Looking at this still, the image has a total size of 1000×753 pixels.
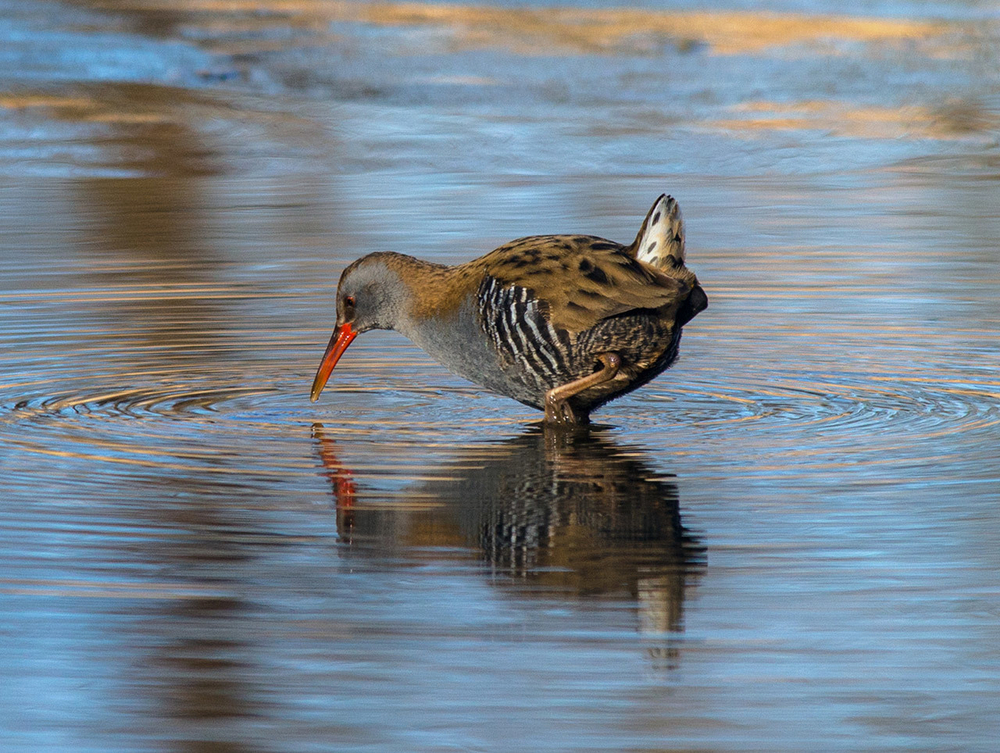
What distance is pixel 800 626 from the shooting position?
4.64 metres

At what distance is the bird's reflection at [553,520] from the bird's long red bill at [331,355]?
2.51 feet

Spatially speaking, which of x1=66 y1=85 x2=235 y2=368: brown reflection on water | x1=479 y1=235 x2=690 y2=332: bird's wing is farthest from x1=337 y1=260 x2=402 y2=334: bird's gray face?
x1=66 y1=85 x2=235 y2=368: brown reflection on water

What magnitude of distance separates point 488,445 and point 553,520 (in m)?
1.24

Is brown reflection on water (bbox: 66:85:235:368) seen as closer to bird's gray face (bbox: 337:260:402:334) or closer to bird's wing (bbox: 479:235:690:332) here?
bird's gray face (bbox: 337:260:402:334)

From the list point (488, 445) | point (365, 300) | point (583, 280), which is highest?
point (583, 280)

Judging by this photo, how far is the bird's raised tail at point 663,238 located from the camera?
7324 mm

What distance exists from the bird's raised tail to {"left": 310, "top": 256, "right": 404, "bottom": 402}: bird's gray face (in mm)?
1147

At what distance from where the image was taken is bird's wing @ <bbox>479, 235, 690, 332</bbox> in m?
7.02

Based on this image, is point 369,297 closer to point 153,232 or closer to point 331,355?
point 331,355

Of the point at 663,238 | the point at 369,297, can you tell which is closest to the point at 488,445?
the point at 663,238

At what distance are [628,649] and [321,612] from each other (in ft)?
2.81

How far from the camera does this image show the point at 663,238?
7.35 m

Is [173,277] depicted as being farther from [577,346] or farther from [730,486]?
[730,486]

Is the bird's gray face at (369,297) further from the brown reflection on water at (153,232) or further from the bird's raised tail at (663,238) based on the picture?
the bird's raised tail at (663,238)
